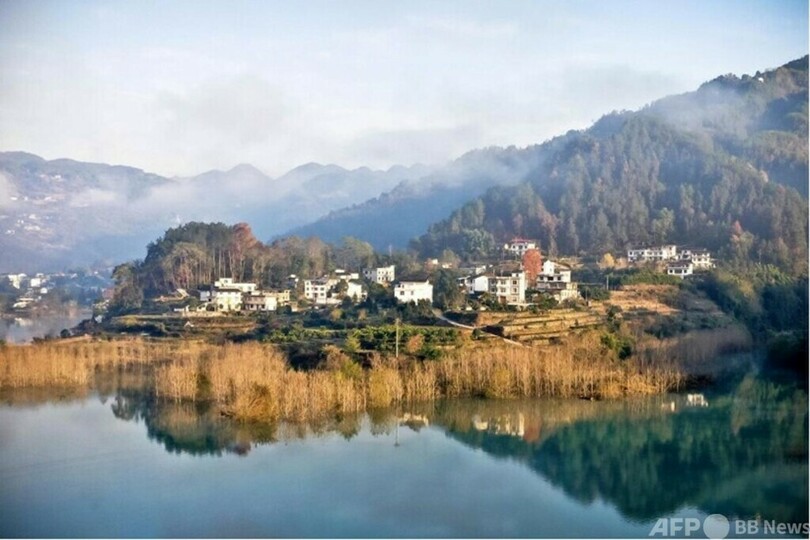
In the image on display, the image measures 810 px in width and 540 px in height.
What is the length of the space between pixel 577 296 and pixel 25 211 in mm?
27318

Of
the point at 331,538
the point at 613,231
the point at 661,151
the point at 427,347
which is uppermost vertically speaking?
the point at 661,151

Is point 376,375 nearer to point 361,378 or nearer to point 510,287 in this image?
point 361,378

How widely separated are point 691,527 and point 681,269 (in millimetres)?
9421

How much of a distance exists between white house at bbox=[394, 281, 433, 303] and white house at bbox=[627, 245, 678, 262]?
496cm

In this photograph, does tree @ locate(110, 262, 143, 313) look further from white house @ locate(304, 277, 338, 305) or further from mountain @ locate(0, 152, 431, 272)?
mountain @ locate(0, 152, 431, 272)

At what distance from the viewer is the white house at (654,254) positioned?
1678 centimetres

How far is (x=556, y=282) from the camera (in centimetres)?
1497

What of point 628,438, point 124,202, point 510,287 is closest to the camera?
point 628,438

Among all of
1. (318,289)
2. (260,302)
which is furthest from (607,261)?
(260,302)

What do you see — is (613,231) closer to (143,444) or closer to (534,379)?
(534,379)

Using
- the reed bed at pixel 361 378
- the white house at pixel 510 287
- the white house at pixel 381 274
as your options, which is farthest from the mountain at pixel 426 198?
the reed bed at pixel 361 378

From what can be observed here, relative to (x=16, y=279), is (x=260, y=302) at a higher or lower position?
lower

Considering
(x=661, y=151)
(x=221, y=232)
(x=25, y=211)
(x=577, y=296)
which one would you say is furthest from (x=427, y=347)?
(x=25, y=211)

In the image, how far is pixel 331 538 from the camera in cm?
629
